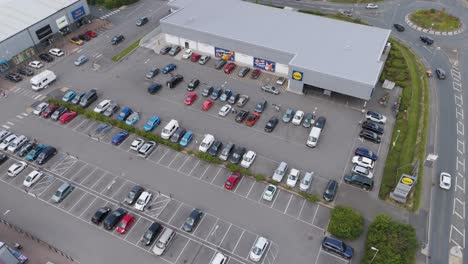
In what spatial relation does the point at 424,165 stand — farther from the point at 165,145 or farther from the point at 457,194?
the point at 165,145

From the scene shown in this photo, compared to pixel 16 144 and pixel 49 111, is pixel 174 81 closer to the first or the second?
pixel 49 111

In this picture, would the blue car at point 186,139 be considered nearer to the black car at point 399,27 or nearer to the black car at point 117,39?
the black car at point 117,39

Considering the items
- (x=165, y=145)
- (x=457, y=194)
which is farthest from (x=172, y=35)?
(x=457, y=194)

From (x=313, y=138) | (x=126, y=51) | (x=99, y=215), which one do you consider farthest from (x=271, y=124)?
(x=126, y=51)

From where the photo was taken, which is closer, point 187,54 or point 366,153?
point 366,153

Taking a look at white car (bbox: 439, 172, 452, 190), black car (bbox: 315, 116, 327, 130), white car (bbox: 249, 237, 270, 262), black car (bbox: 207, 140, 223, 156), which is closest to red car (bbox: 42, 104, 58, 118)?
black car (bbox: 207, 140, 223, 156)

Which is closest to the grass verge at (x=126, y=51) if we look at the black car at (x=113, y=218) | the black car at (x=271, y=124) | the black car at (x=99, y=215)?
the black car at (x=271, y=124)
